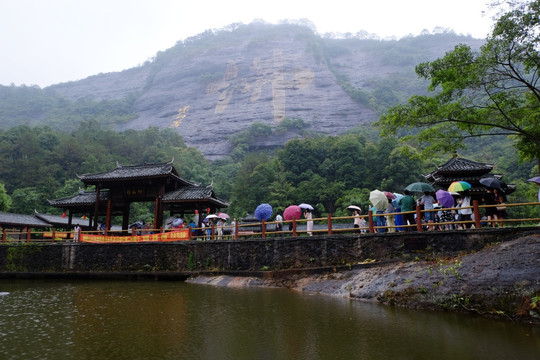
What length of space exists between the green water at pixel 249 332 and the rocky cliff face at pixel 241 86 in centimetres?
7040

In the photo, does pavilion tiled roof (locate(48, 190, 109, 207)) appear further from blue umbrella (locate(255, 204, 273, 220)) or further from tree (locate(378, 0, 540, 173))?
tree (locate(378, 0, 540, 173))

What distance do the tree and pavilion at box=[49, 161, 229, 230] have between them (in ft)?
39.0

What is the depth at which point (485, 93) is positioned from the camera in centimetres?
912

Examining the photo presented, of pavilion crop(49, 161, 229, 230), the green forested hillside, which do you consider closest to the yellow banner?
pavilion crop(49, 161, 229, 230)

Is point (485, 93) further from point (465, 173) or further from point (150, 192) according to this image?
point (150, 192)

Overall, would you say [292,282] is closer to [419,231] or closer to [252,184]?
[419,231]

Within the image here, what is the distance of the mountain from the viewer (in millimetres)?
84625

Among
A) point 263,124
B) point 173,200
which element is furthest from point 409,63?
point 173,200

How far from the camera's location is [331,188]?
35312 millimetres

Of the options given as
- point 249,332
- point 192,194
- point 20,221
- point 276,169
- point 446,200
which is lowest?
point 249,332

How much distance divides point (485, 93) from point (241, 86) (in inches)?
3659

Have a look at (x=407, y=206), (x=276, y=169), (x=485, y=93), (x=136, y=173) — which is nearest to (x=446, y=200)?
(x=407, y=206)

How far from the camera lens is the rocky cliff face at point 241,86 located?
277 feet

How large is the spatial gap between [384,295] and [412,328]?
2.65 metres
